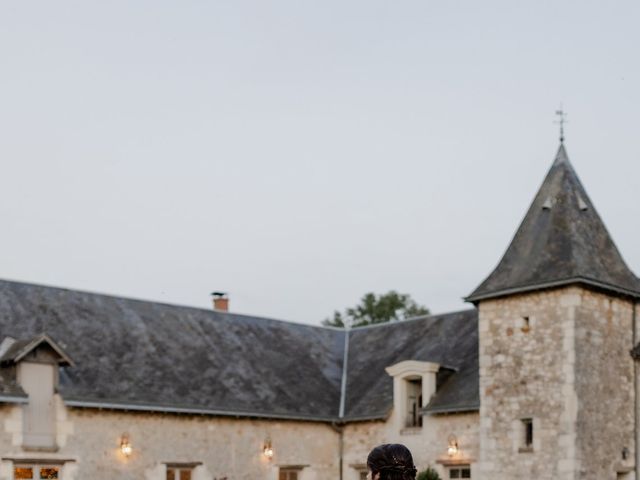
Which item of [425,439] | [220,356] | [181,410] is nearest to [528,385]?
[425,439]

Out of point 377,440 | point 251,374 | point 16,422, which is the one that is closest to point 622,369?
point 377,440

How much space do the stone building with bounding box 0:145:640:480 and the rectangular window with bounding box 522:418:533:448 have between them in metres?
0.03

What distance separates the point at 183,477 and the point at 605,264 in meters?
9.66

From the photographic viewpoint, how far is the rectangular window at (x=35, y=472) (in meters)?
20.2

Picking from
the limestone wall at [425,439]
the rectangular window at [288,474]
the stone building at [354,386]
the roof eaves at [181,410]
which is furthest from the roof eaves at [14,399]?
the limestone wall at [425,439]

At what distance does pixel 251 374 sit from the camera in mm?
25172

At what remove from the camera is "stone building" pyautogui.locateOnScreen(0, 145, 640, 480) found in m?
20.5

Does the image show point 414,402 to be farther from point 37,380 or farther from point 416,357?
point 37,380

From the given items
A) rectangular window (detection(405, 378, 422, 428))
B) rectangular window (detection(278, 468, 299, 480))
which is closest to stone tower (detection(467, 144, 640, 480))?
rectangular window (detection(405, 378, 422, 428))

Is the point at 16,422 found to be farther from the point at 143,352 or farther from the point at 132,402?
the point at 143,352

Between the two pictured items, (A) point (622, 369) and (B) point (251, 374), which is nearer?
(A) point (622, 369)

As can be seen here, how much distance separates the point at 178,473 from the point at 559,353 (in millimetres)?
8191

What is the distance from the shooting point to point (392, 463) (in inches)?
172

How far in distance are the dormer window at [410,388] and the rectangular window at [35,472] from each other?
7513 millimetres
